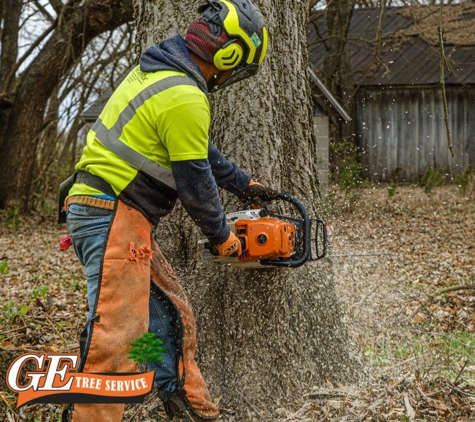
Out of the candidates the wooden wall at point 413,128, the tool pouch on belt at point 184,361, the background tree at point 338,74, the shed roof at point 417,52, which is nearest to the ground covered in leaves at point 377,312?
the tool pouch on belt at point 184,361

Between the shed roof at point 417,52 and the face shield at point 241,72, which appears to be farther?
the shed roof at point 417,52

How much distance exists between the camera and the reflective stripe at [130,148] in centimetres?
299

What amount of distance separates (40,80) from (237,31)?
1065 cm

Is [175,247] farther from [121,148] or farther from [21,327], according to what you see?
[21,327]

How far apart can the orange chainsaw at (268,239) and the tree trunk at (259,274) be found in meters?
0.26

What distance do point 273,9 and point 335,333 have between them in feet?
6.54

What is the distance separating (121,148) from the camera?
9.98 feet

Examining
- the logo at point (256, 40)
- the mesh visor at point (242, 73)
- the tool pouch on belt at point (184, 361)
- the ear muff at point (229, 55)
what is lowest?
the tool pouch on belt at point (184, 361)

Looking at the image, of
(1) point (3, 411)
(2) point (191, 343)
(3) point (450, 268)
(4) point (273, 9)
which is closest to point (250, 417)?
(2) point (191, 343)

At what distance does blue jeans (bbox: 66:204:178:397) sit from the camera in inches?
122

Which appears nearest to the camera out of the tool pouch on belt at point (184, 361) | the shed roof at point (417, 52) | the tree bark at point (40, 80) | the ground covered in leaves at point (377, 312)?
the tool pouch on belt at point (184, 361)

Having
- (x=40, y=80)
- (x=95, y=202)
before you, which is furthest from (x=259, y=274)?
(x=40, y=80)

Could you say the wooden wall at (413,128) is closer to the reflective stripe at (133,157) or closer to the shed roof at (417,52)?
the shed roof at (417,52)

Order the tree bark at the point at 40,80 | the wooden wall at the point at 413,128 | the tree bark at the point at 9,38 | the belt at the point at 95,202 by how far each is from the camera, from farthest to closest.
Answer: the wooden wall at the point at 413,128 → the tree bark at the point at 9,38 → the tree bark at the point at 40,80 → the belt at the point at 95,202
